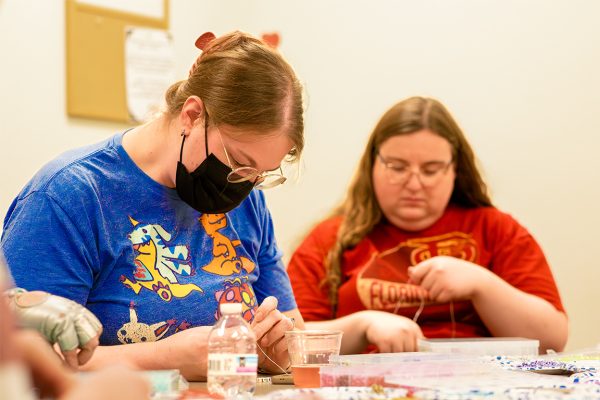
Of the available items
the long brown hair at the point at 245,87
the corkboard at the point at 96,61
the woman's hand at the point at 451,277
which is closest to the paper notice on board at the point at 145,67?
the corkboard at the point at 96,61

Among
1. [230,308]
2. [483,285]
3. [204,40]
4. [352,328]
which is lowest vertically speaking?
[352,328]

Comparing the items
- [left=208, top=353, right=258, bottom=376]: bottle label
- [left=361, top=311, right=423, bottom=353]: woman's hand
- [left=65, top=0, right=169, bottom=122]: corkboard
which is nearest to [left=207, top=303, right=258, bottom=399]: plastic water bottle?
[left=208, top=353, right=258, bottom=376]: bottle label

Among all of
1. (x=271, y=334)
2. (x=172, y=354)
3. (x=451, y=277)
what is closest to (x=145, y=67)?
(x=451, y=277)

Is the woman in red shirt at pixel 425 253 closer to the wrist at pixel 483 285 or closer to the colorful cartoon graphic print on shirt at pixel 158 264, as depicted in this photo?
the wrist at pixel 483 285

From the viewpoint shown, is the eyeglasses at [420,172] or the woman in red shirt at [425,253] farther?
the eyeglasses at [420,172]

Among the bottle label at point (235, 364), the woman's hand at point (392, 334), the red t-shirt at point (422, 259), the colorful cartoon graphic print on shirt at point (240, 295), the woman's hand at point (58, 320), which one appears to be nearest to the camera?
the woman's hand at point (58, 320)

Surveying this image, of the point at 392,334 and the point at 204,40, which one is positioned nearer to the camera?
the point at 204,40

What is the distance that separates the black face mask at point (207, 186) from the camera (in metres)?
1.59

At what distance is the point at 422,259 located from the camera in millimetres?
2498

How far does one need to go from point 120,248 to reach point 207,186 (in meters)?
0.22

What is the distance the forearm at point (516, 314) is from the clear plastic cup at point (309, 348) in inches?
38.5

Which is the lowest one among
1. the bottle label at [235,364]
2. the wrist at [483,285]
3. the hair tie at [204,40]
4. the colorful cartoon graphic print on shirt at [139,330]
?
the wrist at [483,285]

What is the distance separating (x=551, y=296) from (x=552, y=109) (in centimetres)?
76

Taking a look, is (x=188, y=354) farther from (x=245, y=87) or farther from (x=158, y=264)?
(x=245, y=87)
